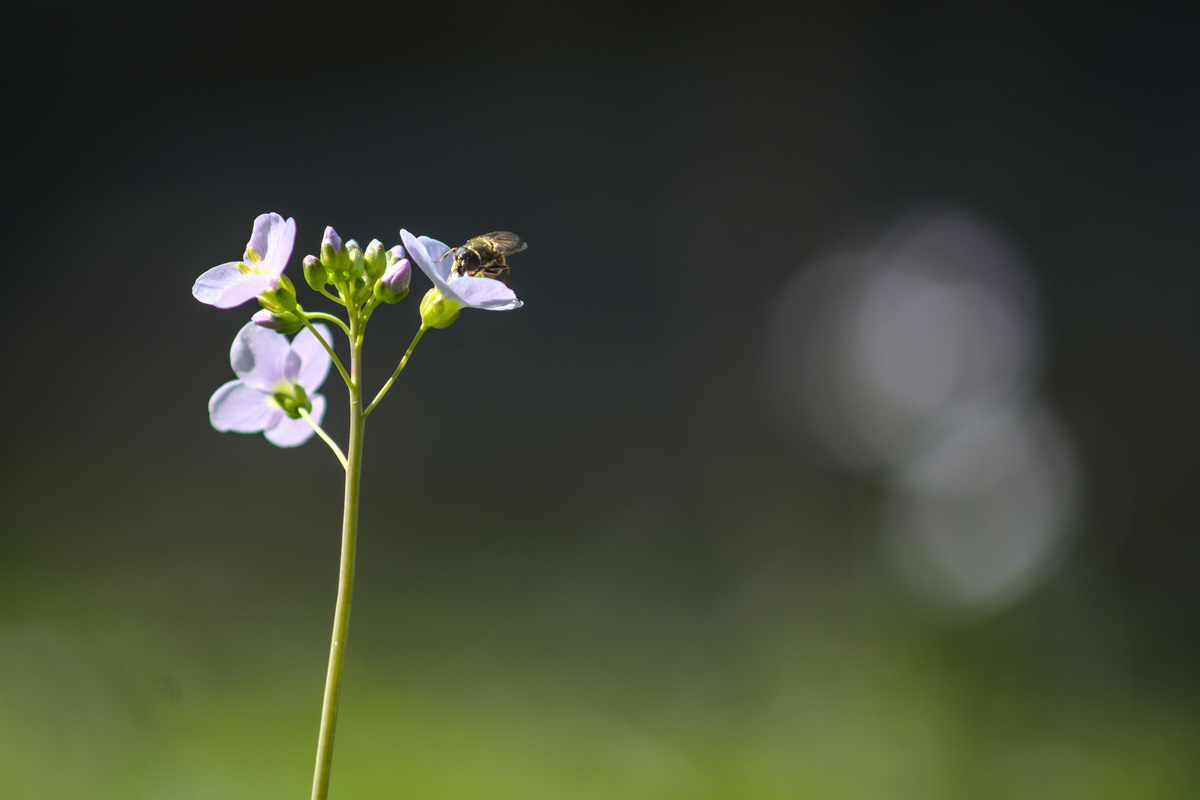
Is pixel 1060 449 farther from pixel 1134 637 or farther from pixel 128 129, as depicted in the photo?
pixel 128 129

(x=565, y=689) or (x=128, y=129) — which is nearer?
(x=565, y=689)

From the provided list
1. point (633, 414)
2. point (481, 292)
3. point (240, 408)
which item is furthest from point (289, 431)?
point (633, 414)

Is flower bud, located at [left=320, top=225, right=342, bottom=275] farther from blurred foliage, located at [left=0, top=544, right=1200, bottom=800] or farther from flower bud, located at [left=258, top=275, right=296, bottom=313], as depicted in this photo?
blurred foliage, located at [left=0, top=544, right=1200, bottom=800]

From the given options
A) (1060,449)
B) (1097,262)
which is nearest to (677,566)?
(1060,449)

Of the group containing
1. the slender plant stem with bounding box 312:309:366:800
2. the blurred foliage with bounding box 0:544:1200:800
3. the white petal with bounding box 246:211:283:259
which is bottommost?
the blurred foliage with bounding box 0:544:1200:800

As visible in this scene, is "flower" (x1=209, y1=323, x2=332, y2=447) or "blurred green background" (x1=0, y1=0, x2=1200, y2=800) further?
"blurred green background" (x1=0, y1=0, x2=1200, y2=800)

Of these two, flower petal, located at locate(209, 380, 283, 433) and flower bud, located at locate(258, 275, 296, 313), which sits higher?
flower bud, located at locate(258, 275, 296, 313)

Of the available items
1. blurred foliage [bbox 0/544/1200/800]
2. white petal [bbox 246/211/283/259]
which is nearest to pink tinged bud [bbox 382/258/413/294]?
white petal [bbox 246/211/283/259]

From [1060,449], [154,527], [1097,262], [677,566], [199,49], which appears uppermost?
[199,49]
